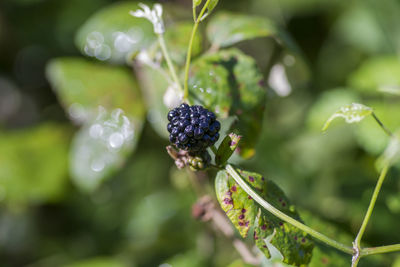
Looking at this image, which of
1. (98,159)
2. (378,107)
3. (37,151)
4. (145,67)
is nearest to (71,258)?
(37,151)

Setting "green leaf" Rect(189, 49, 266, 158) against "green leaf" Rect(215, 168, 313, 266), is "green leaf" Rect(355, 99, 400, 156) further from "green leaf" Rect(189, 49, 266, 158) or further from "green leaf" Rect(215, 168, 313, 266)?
"green leaf" Rect(215, 168, 313, 266)

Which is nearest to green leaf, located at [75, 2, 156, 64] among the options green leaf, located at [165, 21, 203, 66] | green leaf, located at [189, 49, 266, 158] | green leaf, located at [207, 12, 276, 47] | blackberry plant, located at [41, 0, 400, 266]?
blackberry plant, located at [41, 0, 400, 266]

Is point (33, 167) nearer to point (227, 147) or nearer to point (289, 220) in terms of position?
point (227, 147)

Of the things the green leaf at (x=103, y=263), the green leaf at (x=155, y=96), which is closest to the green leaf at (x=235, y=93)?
the green leaf at (x=155, y=96)

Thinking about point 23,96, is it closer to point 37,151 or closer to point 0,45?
point 0,45

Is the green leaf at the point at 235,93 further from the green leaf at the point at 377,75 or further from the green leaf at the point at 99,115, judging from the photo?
the green leaf at the point at 377,75

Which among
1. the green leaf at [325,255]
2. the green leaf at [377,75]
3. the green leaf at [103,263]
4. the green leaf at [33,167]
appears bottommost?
the green leaf at [103,263]
